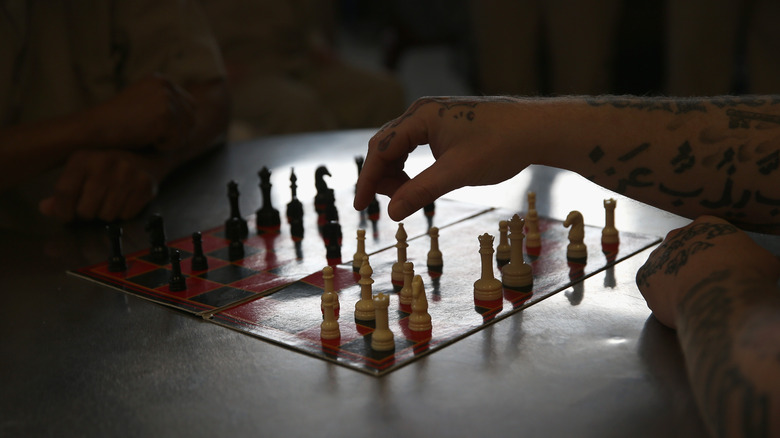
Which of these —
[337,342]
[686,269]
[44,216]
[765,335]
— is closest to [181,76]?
[44,216]

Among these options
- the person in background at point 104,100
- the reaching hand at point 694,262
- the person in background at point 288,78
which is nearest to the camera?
the reaching hand at point 694,262

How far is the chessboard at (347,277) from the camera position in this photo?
1.10m

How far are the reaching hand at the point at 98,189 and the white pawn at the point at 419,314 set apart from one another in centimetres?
92

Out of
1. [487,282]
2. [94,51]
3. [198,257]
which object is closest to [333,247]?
[198,257]

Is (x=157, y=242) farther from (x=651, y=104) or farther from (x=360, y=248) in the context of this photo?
(x=651, y=104)

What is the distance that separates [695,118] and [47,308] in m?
1.05

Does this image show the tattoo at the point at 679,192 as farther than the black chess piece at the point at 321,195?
No

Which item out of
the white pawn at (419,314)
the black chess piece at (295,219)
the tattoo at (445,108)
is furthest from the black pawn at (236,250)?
the white pawn at (419,314)

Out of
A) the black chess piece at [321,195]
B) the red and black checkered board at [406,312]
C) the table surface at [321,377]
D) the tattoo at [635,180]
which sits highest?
the tattoo at [635,180]

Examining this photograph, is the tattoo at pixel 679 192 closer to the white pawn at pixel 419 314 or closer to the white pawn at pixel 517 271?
the white pawn at pixel 517 271

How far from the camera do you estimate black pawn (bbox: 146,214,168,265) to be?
1.49 metres

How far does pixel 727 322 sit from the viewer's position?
0.91 metres

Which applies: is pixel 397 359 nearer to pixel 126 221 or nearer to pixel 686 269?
pixel 686 269

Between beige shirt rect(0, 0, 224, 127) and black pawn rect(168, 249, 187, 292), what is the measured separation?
3.30 feet
